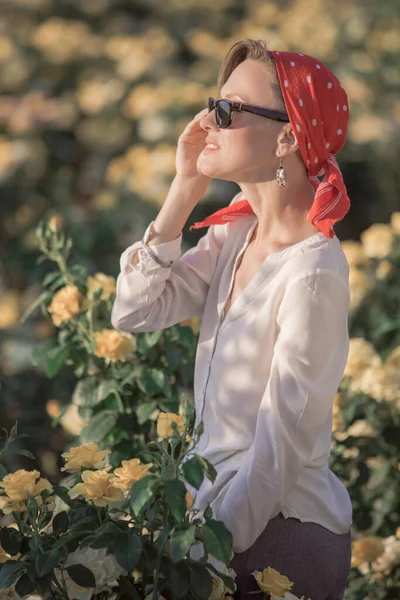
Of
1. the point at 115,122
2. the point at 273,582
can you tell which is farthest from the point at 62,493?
the point at 115,122

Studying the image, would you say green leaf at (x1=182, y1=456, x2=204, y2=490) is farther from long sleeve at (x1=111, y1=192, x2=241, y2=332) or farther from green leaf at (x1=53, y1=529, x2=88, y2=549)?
long sleeve at (x1=111, y1=192, x2=241, y2=332)

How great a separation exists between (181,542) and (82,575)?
0.62 feet

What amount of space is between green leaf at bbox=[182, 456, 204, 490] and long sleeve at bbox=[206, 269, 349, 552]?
0.18 metres

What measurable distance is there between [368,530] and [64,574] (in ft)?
4.25

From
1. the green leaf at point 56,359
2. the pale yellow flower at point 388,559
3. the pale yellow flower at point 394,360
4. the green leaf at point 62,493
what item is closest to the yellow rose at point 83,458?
the green leaf at point 62,493

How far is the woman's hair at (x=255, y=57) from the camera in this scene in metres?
2.07

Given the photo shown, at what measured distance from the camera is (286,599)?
1885 millimetres

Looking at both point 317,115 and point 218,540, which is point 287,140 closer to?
point 317,115

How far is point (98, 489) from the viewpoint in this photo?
1.83m

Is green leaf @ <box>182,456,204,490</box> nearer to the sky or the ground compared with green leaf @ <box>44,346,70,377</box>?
nearer to the sky

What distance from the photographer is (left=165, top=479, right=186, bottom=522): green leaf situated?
1.72 metres

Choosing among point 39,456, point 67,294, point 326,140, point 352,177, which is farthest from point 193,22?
point 326,140

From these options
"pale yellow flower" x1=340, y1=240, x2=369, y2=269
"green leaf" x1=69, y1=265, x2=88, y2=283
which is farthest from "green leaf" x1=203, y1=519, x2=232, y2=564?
"pale yellow flower" x1=340, y1=240, x2=369, y2=269

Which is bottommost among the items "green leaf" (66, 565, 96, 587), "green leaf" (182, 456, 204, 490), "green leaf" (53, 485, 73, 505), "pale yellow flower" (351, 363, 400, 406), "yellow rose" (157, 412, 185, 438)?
"pale yellow flower" (351, 363, 400, 406)
